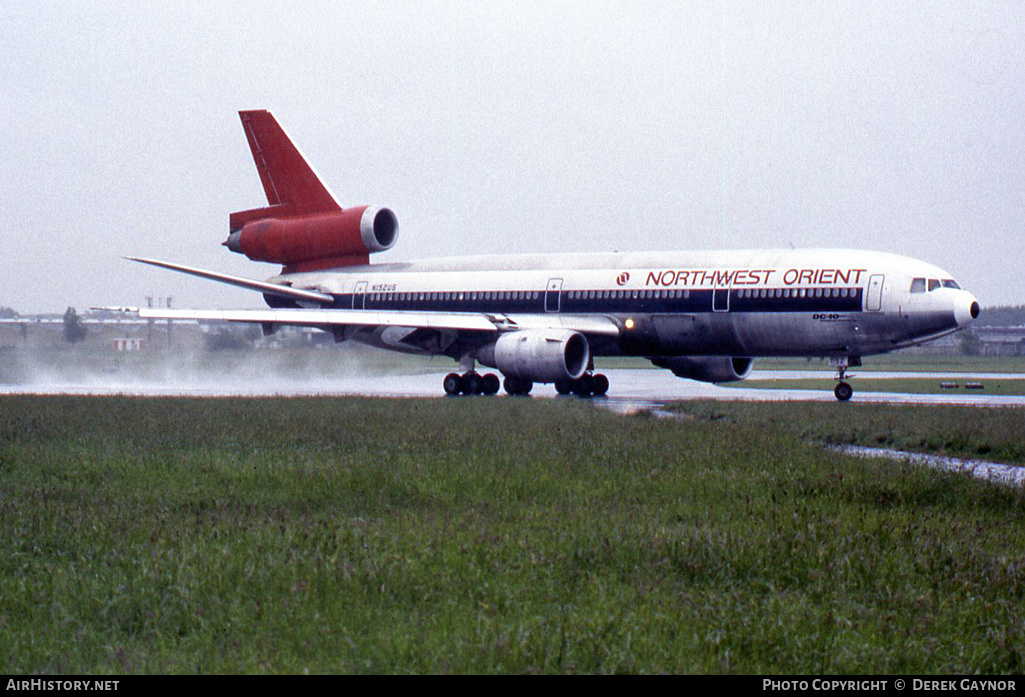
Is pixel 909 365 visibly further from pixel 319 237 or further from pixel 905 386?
pixel 319 237

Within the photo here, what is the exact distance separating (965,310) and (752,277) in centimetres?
493

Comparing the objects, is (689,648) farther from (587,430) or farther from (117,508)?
(587,430)

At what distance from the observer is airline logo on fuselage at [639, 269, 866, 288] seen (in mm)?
26219

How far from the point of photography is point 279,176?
36281 mm

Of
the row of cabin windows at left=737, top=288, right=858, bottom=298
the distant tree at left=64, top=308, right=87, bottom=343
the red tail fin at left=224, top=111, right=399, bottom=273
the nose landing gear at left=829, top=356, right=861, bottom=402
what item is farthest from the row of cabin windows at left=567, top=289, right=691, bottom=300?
the distant tree at left=64, top=308, right=87, bottom=343

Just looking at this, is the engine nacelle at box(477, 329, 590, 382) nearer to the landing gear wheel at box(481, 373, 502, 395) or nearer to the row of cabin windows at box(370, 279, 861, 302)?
the landing gear wheel at box(481, 373, 502, 395)

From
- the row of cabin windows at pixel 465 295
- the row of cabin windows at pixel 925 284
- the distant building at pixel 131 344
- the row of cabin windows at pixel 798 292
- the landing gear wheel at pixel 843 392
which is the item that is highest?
the row of cabin windows at pixel 925 284

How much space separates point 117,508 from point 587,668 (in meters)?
5.61

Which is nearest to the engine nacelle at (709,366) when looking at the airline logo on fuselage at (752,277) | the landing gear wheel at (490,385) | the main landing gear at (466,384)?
the airline logo on fuselage at (752,277)

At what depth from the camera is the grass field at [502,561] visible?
535cm

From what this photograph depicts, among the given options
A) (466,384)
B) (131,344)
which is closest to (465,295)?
(466,384)

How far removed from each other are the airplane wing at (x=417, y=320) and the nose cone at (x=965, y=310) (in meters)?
8.37

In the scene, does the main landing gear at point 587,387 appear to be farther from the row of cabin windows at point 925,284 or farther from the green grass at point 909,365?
the green grass at point 909,365

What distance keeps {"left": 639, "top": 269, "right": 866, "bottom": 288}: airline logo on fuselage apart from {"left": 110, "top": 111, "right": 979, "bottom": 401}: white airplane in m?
0.03
